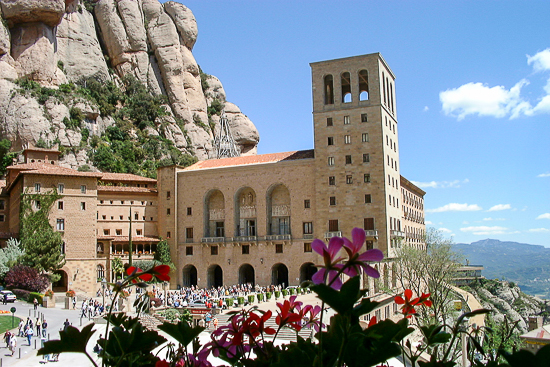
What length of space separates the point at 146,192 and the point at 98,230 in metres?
6.13

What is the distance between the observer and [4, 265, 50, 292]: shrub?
40.5 meters

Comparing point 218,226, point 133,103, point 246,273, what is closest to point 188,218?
point 218,226

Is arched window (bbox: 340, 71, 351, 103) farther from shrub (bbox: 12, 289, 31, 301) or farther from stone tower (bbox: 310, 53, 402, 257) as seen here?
shrub (bbox: 12, 289, 31, 301)

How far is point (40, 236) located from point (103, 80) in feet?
146

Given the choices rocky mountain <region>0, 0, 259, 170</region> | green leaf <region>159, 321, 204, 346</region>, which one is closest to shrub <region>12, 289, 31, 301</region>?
rocky mountain <region>0, 0, 259, 170</region>

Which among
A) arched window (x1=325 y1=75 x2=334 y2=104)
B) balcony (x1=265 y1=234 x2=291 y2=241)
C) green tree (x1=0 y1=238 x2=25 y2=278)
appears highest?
arched window (x1=325 y1=75 x2=334 y2=104)

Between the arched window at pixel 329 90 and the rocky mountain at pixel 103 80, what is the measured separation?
34351mm

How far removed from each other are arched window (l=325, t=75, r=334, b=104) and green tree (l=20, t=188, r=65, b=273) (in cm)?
2658

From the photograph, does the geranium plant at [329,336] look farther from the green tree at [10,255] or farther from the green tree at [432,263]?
the green tree at [10,255]

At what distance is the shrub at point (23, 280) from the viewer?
40500 mm

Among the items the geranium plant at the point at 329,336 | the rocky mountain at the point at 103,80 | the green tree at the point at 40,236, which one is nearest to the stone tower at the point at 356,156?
the green tree at the point at 40,236

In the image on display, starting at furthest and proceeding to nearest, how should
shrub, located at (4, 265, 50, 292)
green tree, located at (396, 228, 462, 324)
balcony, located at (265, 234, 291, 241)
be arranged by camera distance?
balcony, located at (265, 234, 291, 241) → shrub, located at (4, 265, 50, 292) → green tree, located at (396, 228, 462, 324)

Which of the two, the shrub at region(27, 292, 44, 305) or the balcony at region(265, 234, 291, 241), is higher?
the balcony at region(265, 234, 291, 241)

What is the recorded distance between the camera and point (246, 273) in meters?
53.5
